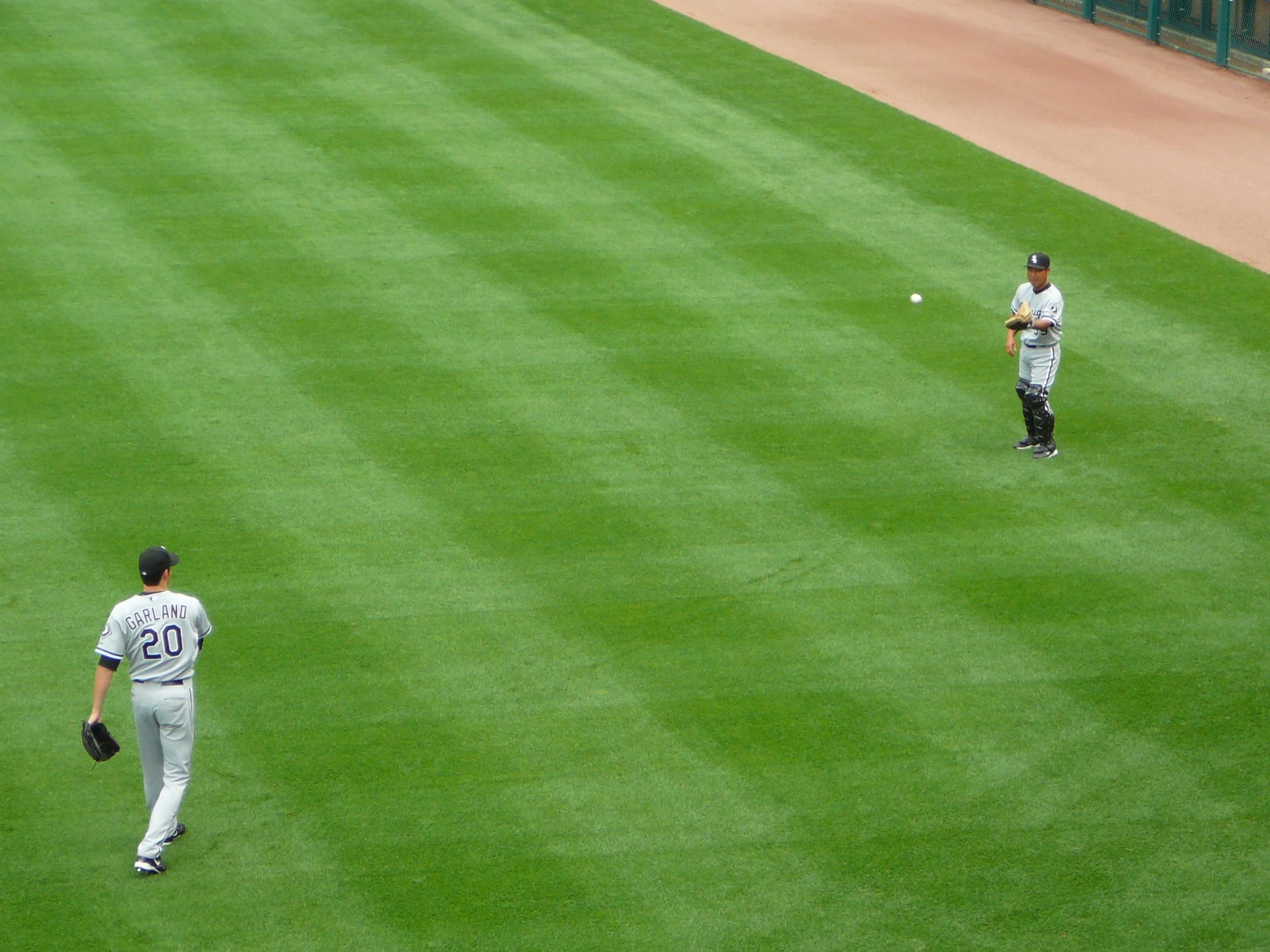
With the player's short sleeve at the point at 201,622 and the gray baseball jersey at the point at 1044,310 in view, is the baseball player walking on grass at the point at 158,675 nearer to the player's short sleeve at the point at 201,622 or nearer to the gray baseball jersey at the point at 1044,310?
the player's short sleeve at the point at 201,622

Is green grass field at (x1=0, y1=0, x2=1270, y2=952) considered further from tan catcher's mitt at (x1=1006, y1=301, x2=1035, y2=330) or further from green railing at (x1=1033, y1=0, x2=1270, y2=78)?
green railing at (x1=1033, y1=0, x2=1270, y2=78)

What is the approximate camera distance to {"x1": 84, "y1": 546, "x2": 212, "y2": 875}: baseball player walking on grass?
7848 millimetres

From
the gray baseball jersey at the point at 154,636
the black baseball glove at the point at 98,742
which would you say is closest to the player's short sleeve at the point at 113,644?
the gray baseball jersey at the point at 154,636

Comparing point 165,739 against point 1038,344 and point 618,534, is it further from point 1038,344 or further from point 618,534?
point 1038,344

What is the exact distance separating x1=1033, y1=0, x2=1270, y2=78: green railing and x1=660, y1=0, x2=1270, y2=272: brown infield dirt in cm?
21

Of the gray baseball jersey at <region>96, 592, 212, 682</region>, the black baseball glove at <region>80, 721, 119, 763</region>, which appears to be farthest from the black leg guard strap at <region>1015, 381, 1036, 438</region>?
the black baseball glove at <region>80, 721, 119, 763</region>

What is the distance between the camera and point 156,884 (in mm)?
8023

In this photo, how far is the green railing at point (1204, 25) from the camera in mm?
22125

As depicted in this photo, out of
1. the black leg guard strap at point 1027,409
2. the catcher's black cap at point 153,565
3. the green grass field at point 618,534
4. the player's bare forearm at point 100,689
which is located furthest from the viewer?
the black leg guard strap at point 1027,409

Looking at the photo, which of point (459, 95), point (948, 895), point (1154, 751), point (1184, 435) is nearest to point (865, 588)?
point (1154, 751)

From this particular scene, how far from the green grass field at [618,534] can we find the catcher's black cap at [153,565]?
1.48 meters

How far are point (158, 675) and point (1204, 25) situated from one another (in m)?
20.3

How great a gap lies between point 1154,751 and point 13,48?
19.6 m

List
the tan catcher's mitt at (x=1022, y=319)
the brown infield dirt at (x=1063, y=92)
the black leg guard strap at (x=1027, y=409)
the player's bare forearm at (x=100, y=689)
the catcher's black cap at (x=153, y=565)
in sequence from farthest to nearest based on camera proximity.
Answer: the brown infield dirt at (x=1063, y=92) → the black leg guard strap at (x=1027, y=409) → the tan catcher's mitt at (x=1022, y=319) → the catcher's black cap at (x=153, y=565) → the player's bare forearm at (x=100, y=689)
